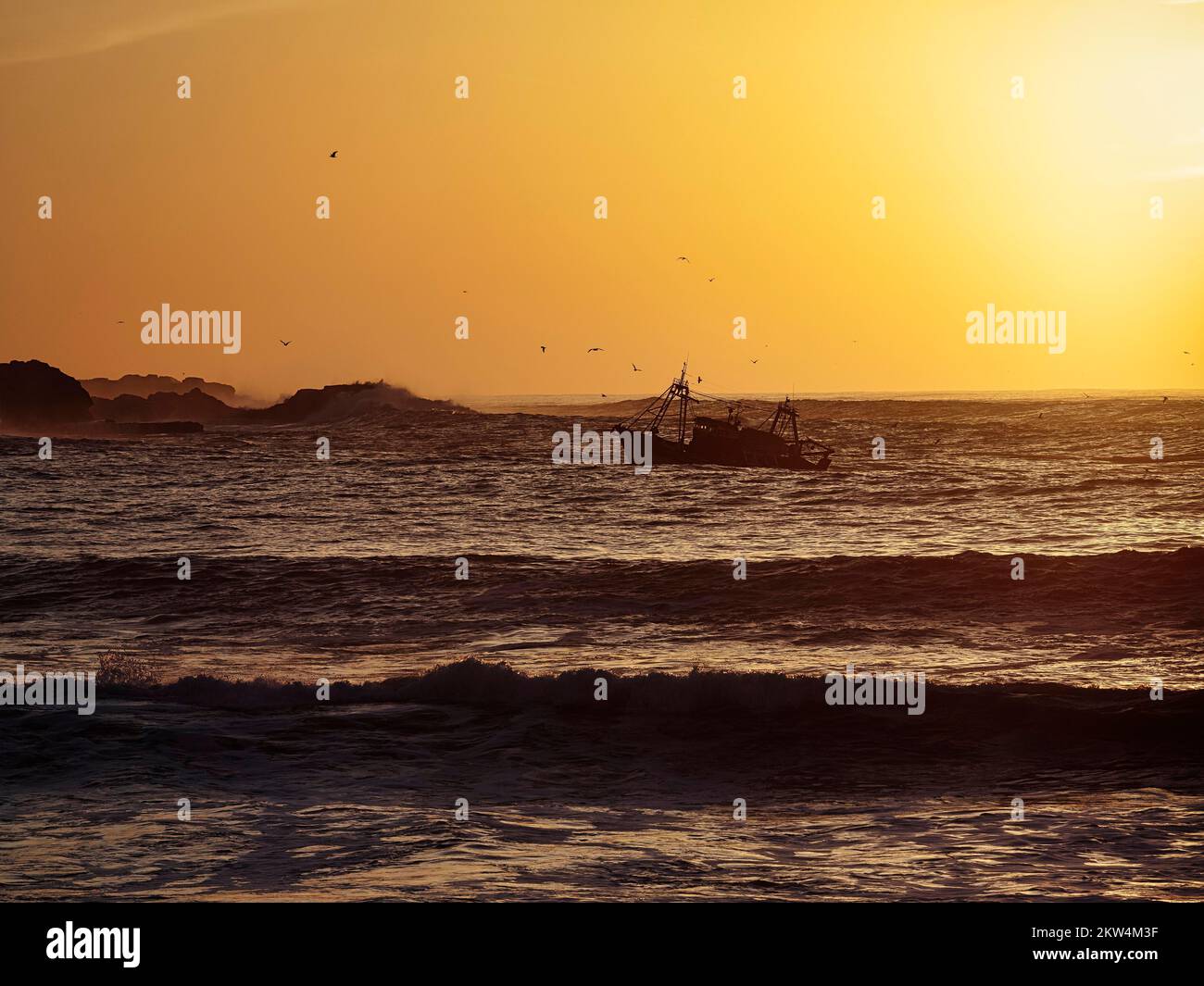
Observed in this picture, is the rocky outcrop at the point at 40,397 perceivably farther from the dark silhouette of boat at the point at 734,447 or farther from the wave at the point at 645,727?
the wave at the point at 645,727


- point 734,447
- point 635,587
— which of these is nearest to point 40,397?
point 734,447

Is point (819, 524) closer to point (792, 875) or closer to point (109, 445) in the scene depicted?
point (792, 875)

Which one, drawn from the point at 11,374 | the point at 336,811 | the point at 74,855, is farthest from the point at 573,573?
the point at 11,374

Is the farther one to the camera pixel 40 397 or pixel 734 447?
pixel 40 397

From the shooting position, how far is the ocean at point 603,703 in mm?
10586

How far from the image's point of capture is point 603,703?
63.5 feet

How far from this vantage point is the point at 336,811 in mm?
12531

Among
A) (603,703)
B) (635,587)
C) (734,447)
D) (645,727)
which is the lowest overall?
(645,727)

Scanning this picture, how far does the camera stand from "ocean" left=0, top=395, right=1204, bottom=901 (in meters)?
10.6

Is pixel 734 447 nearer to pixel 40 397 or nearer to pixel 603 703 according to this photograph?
pixel 603 703

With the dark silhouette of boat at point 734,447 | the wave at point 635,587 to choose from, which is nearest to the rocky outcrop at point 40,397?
the dark silhouette of boat at point 734,447

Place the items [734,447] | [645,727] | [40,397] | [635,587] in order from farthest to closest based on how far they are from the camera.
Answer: [40,397], [734,447], [635,587], [645,727]

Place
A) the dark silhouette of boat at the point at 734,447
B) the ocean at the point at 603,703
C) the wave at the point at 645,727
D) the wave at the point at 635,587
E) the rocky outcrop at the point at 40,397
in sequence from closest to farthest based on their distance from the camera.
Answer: the ocean at the point at 603,703
the wave at the point at 645,727
the wave at the point at 635,587
the dark silhouette of boat at the point at 734,447
the rocky outcrop at the point at 40,397

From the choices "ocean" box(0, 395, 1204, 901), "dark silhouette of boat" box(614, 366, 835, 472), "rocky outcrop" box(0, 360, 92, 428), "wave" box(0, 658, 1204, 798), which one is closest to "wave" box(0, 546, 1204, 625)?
"ocean" box(0, 395, 1204, 901)
